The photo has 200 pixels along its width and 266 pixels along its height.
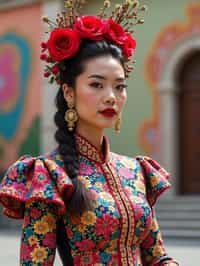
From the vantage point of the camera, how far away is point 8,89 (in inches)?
492

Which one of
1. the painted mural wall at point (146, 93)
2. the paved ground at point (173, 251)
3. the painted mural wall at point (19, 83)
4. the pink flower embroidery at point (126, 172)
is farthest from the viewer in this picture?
the painted mural wall at point (19, 83)

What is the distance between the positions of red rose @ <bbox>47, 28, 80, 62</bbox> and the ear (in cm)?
8

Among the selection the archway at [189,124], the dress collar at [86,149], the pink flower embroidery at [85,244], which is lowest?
the pink flower embroidery at [85,244]

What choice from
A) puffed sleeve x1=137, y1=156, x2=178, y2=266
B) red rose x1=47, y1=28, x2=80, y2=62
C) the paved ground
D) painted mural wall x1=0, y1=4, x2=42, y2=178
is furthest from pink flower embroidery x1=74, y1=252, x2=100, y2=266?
painted mural wall x1=0, y1=4, x2=42, y2=178

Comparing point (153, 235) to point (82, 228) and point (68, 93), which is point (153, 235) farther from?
point (68, 93)

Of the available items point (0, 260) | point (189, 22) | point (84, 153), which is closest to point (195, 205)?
point (189, 22)

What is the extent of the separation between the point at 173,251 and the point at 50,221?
19.0 feet

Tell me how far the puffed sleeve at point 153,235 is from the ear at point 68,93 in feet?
1.15

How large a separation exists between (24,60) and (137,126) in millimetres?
2693

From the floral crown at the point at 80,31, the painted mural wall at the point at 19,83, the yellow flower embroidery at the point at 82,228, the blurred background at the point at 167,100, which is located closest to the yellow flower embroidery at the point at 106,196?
the yellow flower embroidery at the point at 82,228

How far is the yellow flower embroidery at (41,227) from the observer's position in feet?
5.99

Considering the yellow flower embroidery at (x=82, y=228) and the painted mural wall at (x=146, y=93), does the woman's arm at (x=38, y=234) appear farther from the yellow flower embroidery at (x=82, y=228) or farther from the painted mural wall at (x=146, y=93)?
the painted mural wall at (x=146, y=93)

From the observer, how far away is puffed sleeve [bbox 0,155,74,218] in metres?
1.83

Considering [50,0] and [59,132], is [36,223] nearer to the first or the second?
[59,132]
